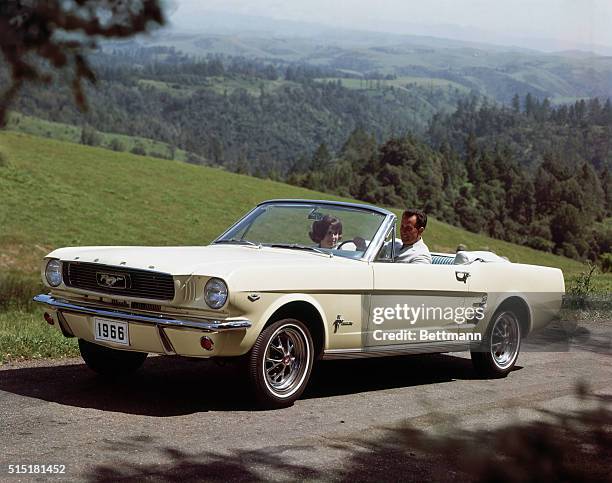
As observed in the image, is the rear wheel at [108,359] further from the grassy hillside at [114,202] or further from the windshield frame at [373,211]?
the grassy hillside at [114,202]

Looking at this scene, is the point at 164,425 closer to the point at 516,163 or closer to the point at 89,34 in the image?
the point at 89,34

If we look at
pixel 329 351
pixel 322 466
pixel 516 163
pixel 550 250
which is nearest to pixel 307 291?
pixel 329 351

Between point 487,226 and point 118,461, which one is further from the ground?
point 118,461

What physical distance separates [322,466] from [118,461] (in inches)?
42.9

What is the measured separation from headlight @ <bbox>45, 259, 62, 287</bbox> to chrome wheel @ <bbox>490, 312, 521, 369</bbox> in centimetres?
388

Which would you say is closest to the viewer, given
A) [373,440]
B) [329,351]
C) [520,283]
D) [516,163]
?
[373,440]

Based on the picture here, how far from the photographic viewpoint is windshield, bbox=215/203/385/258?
7.82 metres

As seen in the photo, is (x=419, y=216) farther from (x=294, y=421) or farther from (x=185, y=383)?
(x=294, y=421)

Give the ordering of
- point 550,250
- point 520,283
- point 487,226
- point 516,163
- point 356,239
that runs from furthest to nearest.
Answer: point 516,163
point 487,226
point 550,250
point 520,283
point 356,239

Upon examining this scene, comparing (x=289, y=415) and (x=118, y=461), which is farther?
(x=289, y=415)

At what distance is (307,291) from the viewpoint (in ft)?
22.4

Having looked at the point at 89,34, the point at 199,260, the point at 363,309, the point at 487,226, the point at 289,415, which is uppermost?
the point at 89,34

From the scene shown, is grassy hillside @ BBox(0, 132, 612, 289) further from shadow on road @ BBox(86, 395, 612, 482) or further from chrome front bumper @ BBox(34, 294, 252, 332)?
shadow on road @ BBox(86, 395, 612, 482)

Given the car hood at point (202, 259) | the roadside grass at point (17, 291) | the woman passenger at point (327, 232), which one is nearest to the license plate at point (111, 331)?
the car hood at point (202, 259)
